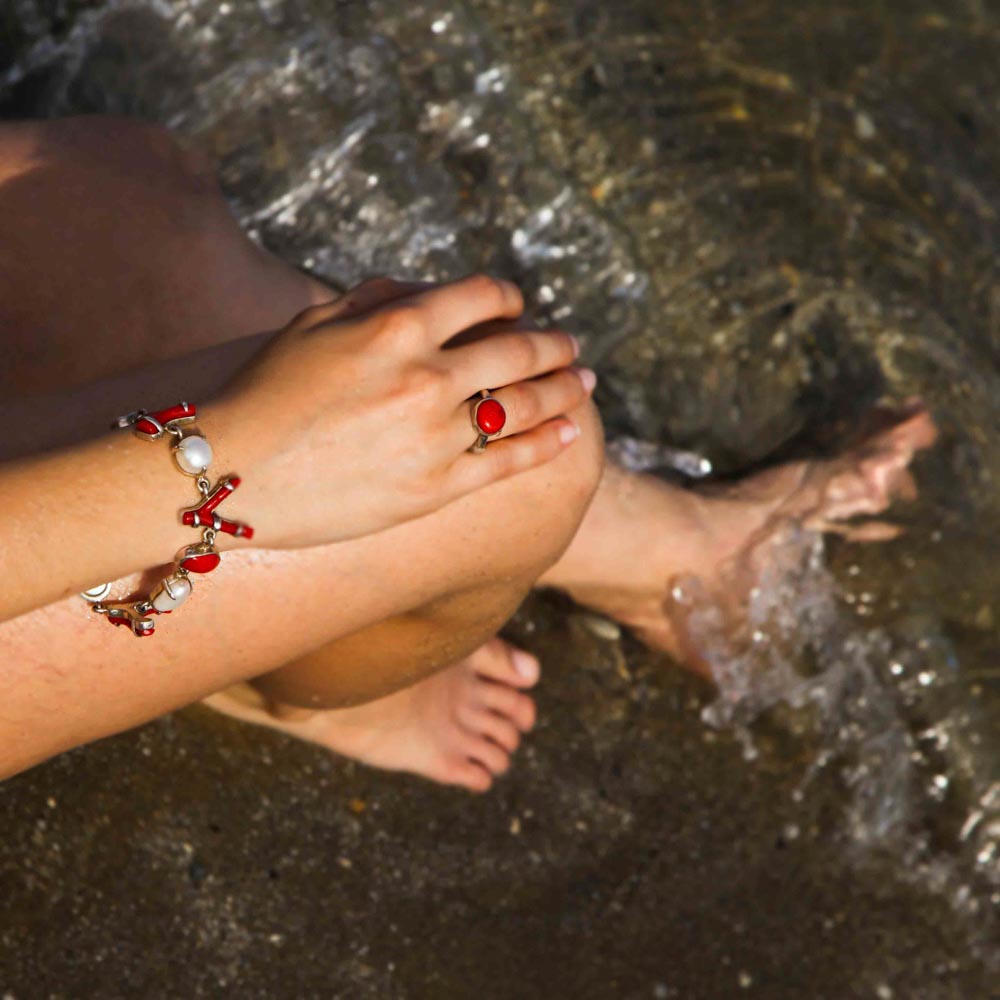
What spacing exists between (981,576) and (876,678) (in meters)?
0.29

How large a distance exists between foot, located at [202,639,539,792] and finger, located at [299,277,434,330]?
0.74 m

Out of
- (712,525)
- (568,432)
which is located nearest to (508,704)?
(712,525)

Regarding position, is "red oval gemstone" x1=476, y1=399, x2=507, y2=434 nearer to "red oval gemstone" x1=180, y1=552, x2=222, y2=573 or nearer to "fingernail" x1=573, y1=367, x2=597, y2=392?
"fingernail" x1=573, y1=367, x2=597, y2=392

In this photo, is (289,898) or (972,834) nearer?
(289,898)

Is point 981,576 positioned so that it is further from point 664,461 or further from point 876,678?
point 664,461

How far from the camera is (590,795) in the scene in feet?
6.59

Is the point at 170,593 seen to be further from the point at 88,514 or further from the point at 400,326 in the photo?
the point at 400,326

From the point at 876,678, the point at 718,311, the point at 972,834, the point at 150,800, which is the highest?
the point at 718,311

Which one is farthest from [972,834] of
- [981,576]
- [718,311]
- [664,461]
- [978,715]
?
[718,311]

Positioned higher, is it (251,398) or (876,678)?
(251,398)

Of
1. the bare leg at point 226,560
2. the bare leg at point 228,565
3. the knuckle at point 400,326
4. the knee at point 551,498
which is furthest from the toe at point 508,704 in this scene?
the knuckle at point 400,326

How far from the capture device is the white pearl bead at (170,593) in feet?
3.90

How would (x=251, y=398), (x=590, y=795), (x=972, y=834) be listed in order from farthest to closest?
(x=972, y=834)
(x=590, y=795)
(x=251, y=398)

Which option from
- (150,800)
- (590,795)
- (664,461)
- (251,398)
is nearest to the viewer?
(251,398)
